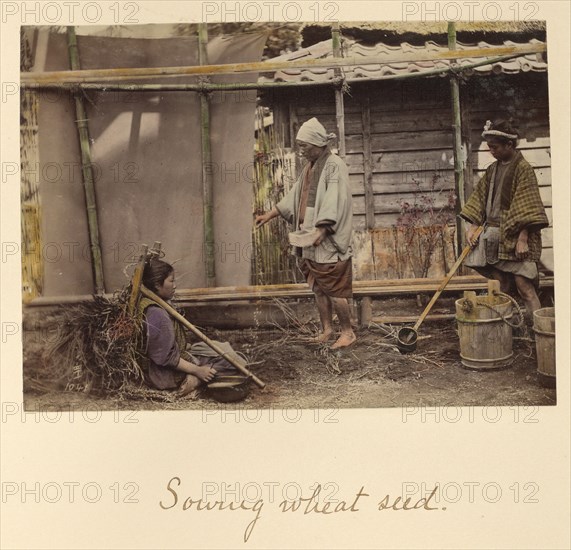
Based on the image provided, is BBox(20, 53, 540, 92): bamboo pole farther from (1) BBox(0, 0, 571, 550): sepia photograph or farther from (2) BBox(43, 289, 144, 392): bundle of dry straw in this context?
(2) BBox(43, 289, 144, 392): bundle of dry straw

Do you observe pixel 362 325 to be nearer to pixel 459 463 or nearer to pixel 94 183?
pixel 459 463

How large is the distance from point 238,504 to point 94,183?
1.90 metres

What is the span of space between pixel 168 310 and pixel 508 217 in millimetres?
1934

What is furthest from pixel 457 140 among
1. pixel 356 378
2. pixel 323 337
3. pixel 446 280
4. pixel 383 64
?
pixel 356 378

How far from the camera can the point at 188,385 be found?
11.6 ft

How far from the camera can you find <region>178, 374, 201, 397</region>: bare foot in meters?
3.53

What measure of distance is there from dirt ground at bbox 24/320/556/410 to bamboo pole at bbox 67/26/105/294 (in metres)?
0.56

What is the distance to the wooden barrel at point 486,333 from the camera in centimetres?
355

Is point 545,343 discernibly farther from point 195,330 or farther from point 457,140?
point 195,330

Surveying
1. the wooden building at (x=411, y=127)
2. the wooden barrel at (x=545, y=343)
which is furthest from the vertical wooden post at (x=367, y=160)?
the wooden barrel at (x=545, y=343)
